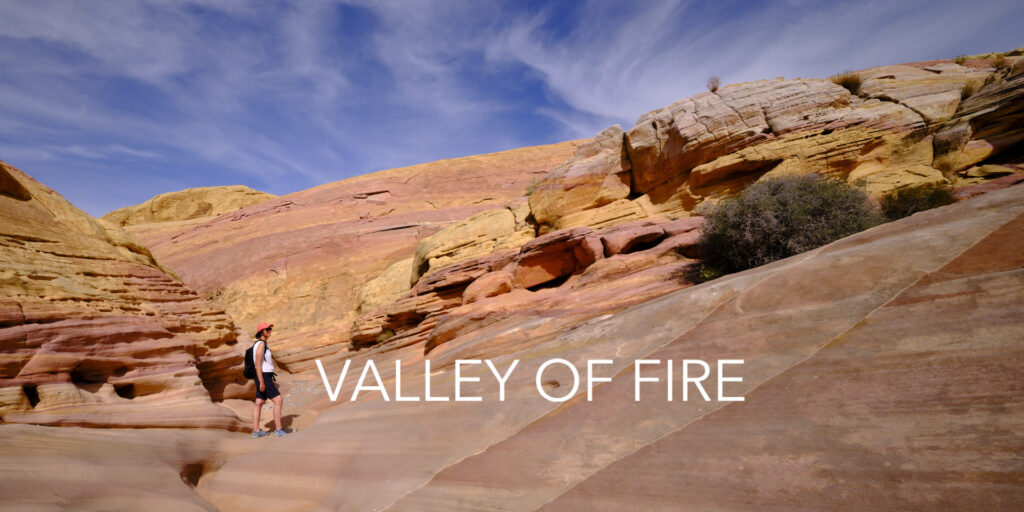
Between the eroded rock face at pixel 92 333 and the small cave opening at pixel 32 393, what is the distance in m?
0.01

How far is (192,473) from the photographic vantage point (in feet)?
15.6

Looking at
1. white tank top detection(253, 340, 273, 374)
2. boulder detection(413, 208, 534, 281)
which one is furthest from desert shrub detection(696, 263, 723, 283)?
white tank top detection(253, 340, 273, 374)

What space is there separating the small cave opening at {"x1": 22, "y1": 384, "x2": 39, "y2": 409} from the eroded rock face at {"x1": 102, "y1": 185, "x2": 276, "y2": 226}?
1675 inches

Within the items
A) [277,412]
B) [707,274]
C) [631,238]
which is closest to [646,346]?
[707,274]

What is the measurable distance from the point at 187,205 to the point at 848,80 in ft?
174

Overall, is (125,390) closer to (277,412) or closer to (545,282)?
(277,412)

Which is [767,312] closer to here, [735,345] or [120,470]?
[735,345]

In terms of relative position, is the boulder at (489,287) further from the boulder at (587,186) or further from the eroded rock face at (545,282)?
the boulder at (587,186)

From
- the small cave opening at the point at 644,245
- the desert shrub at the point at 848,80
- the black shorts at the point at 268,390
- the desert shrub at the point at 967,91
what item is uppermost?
the desert shrub at the point at 848,80

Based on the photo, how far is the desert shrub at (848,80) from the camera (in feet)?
39.9

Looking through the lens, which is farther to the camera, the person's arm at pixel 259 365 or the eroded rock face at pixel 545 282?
the eroded rock face at pixel 545 282

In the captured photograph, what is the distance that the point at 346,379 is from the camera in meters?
10.9

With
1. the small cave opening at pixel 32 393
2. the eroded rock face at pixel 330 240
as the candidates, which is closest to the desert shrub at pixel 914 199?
the eroded rock face at pixel 330 240

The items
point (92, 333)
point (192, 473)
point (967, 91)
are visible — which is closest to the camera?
point (192, 473)
